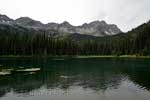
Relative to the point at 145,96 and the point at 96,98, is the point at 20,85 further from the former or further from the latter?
the point at 145,96

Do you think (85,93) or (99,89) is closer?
(85,93)

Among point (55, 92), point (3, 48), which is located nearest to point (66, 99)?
point (55, 92)

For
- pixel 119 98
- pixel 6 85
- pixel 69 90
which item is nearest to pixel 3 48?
pixel 6 85

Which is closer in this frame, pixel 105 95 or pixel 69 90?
pixel 105 95

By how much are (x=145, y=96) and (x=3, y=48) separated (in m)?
175

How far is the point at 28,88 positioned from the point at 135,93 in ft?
91.3

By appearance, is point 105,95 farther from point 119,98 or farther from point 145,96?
point 145,96

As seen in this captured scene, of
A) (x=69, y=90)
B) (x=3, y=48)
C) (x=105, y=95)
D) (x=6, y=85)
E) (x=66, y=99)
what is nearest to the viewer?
(x=66, y=99)

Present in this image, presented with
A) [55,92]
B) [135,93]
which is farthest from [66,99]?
[135,93]

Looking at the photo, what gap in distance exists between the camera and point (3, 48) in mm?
195750

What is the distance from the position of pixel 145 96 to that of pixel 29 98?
26304 millimetres

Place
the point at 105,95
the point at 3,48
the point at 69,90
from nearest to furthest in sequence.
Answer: the point at 105,95, the point at 69,90, the point at 3,48

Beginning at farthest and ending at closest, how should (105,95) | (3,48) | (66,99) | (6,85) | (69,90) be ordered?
(3,48), (6,85), (69,90), (105,95), (66,99)

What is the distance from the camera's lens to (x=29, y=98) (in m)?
42.6
